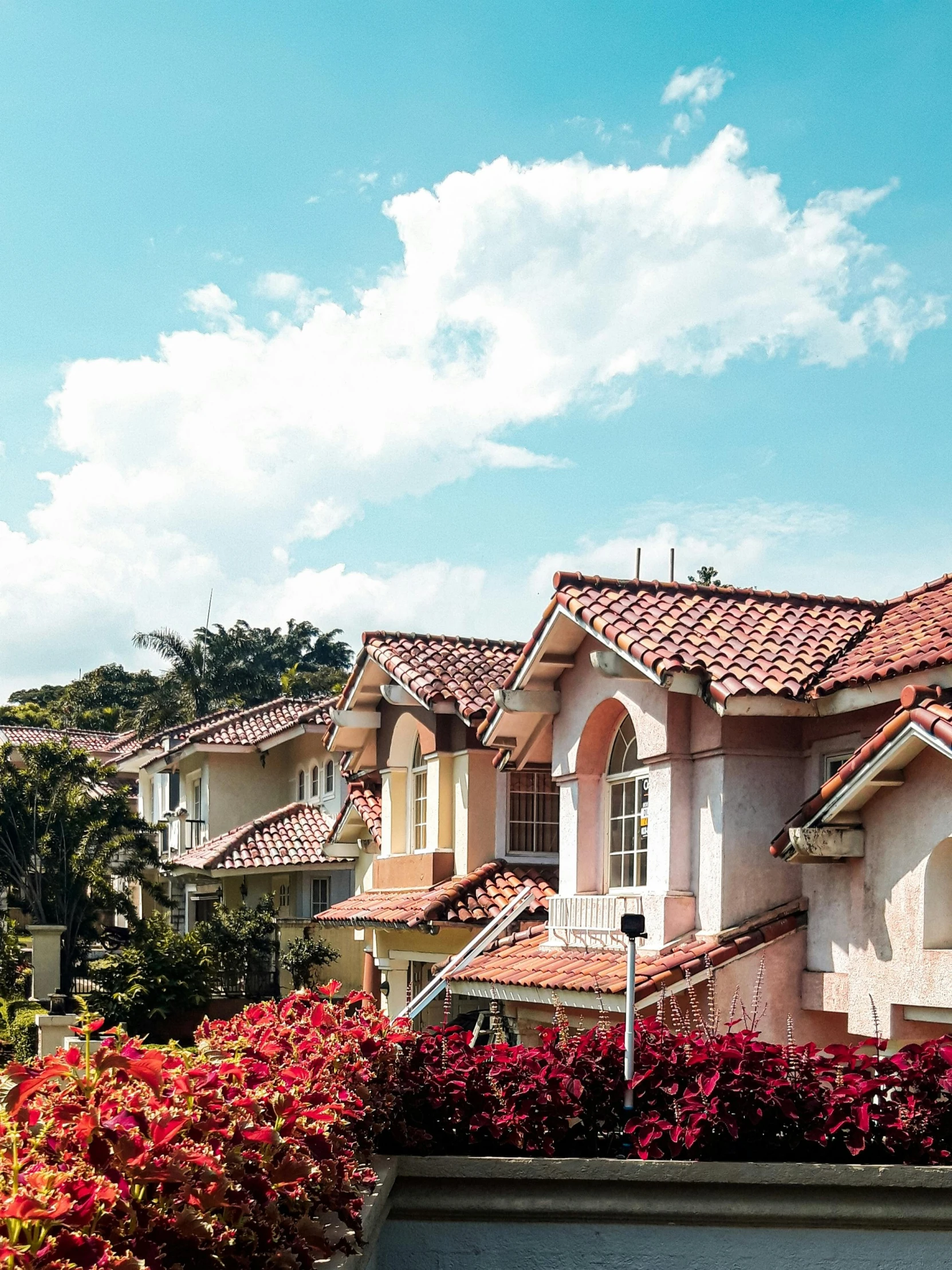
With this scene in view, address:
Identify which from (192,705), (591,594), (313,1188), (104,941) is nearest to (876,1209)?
(313,1188)

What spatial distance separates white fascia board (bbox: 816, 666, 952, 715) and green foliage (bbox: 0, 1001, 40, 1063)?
53.4 feet

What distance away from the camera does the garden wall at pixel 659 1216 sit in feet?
22.9

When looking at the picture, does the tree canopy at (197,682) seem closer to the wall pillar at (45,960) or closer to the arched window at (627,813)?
the wall pillar at (45,960)

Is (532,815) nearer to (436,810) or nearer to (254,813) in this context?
(436,810)

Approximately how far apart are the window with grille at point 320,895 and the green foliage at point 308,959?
2086mm

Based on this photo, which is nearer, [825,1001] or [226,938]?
[825,1001]

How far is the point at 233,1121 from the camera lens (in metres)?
4.91

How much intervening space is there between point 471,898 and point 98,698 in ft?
224

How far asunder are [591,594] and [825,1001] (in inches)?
208

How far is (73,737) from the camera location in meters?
67.8

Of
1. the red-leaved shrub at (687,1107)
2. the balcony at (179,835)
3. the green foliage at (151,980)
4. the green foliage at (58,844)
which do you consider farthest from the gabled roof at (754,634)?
the balcony at (179,835)

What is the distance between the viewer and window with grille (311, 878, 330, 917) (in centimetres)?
3706

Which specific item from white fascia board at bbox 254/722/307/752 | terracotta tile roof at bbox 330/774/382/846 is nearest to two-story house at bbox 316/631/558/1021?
terracotta tile roof at bbox 330/774/382/846

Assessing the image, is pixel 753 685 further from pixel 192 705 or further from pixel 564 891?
pixel 192 705
